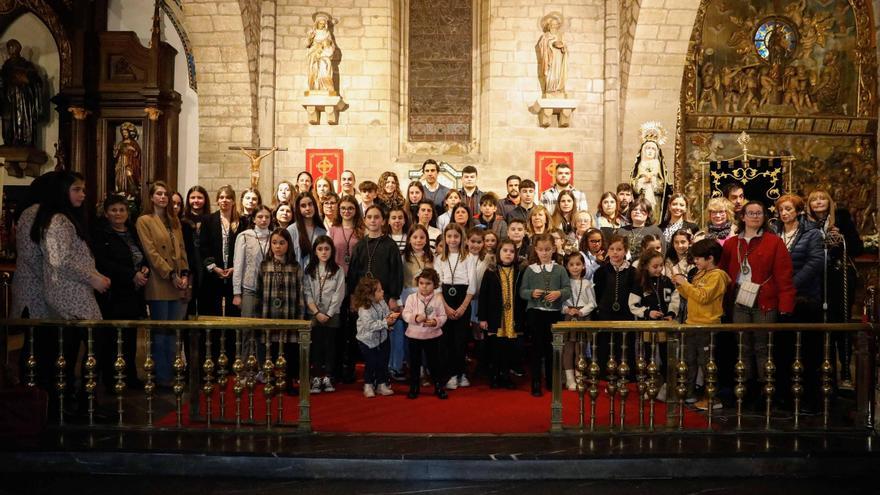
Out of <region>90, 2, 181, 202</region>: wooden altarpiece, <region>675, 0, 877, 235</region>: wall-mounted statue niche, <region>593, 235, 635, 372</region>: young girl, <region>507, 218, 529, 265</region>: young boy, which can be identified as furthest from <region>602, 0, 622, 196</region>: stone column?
<region>90, 2, 181, 202</region>: wooden altarpiece

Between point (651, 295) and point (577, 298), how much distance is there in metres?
0.57

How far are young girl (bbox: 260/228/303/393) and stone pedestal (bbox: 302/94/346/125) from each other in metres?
5.80

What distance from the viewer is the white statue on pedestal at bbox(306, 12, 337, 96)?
1173cm

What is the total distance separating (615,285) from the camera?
667cm

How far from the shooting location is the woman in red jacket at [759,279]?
568 centimetres

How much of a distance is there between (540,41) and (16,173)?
8119 millimetres

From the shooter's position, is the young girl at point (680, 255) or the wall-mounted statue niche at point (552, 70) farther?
the wall-mounted statue niche at point (552, 70)

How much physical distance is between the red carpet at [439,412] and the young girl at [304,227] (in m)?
1.13

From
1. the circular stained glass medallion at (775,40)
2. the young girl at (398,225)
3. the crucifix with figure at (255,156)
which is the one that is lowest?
the young girl at (398,225)

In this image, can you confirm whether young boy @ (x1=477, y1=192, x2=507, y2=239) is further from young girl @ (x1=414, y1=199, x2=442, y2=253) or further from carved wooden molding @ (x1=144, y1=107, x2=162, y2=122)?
carved wooden molding @ (x1=144, y1=107, x2=162, y2=122)

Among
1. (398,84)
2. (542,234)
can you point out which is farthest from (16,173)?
(542,234)

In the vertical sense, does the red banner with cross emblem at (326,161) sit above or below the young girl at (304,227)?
above

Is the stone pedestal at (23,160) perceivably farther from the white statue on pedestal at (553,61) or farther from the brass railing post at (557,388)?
the brass railing post at (557,388)

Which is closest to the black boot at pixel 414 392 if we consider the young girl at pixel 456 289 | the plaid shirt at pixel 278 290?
the young girl at pixel 456 289
